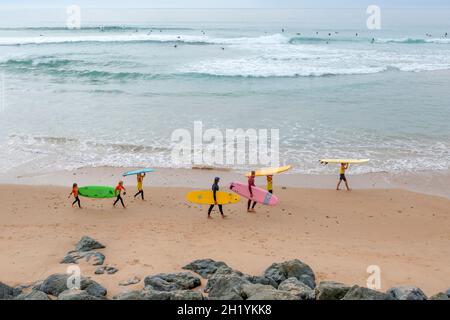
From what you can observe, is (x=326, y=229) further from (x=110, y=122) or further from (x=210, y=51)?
(x=210, y=51)

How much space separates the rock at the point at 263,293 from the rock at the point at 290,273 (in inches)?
47.3

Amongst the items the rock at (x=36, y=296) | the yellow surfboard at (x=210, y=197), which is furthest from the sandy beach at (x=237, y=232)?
the rock at (x=36, y=296)

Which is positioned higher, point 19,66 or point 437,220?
point 19,66

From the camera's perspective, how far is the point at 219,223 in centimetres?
1306

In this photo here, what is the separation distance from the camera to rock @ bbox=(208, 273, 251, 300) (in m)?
7.15

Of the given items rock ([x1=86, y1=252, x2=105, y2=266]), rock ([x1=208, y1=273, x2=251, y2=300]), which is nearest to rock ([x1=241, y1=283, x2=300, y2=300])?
rock ([x1=208, y1=273, x2=251, y2=300])

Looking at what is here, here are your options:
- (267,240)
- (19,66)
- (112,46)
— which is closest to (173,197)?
(267,240)

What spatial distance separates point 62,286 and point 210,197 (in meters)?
6.41

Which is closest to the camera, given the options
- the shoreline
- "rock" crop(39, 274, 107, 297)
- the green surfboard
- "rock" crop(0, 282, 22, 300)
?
"rock" crop(0, 282, 22, 300)

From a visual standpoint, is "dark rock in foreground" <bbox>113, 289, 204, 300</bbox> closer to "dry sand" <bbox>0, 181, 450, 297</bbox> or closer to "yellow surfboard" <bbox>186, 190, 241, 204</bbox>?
"dry sand" <bbox>0, 181, 450, 297</bbox>

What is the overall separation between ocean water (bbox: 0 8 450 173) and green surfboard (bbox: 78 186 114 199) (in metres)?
3.93

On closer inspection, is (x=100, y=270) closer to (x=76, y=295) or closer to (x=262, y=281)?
(x=76, y=295)

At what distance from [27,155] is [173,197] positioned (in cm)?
757

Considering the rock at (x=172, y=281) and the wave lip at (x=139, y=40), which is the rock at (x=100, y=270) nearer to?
the rock at (x=172, y=281)
